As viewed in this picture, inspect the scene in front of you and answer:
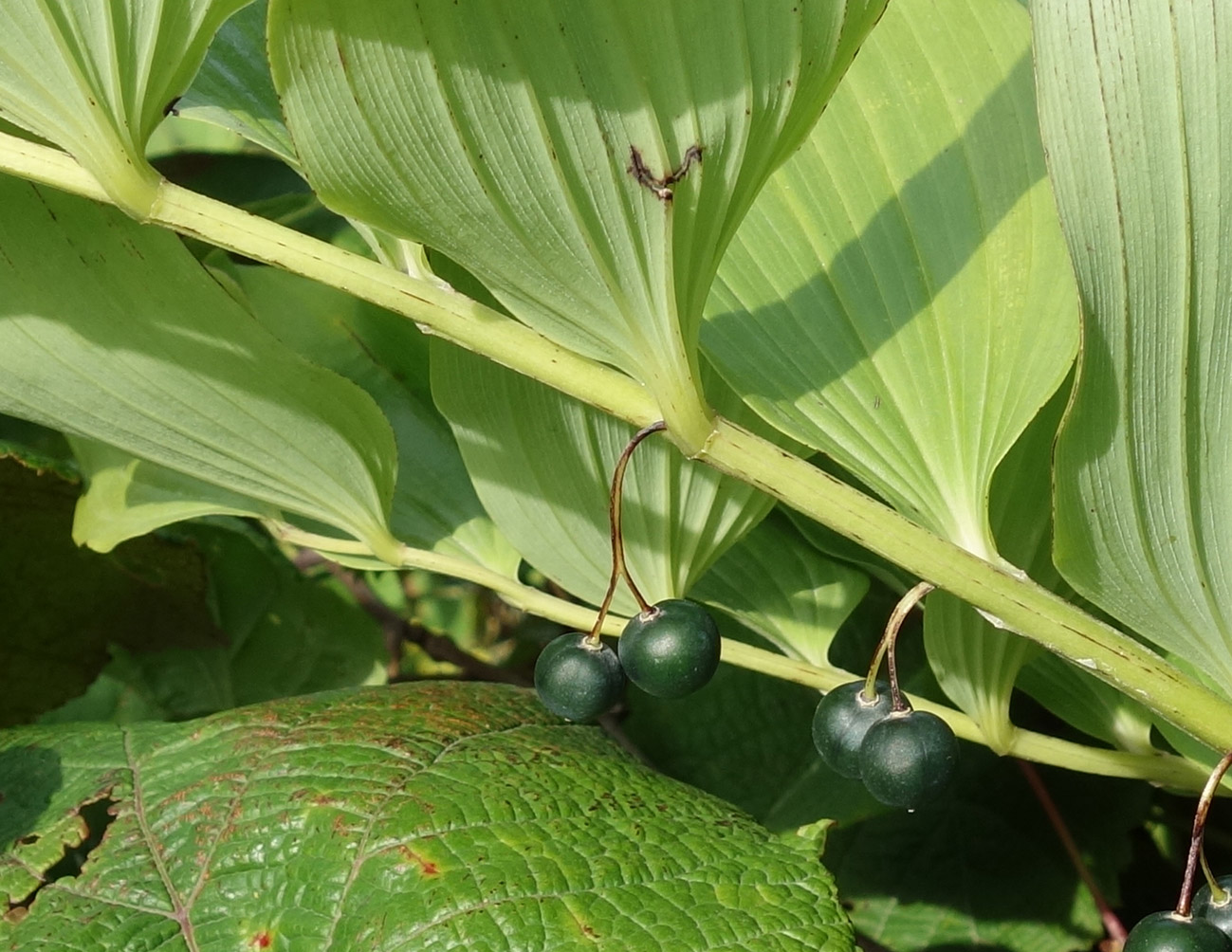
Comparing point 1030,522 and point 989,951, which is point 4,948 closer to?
point 1030,522

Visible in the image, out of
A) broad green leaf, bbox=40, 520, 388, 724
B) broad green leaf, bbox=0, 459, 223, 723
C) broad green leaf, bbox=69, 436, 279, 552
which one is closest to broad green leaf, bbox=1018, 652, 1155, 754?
broad green leaf, bbox=69, 436, 279, 552

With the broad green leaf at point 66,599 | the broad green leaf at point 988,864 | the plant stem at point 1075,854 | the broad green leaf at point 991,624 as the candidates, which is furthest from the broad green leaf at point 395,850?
the plant stem at point 1075,854

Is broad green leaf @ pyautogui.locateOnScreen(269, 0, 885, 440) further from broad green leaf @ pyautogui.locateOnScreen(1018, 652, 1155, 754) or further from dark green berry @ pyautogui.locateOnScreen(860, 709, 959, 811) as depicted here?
broad green leaf @ pyautogui.locateOnScreen(1018, 652, 1155, 754)

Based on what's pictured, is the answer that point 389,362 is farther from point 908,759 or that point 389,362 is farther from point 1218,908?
point 1218,908

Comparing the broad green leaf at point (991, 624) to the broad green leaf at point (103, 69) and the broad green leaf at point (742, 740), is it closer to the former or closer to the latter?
the broad green leaf at point (742, 740)

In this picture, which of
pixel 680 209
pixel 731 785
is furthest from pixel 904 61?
pixel 731 785

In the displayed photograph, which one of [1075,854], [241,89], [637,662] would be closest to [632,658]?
[637,662]
